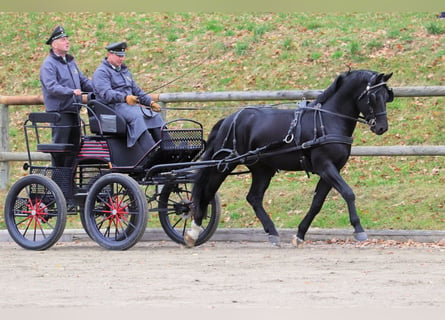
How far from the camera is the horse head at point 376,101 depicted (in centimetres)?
841

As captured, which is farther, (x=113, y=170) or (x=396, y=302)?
(x=113, y=170)

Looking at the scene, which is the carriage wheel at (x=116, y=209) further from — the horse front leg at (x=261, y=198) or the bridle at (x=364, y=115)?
the bridle at (x=364, y=115)

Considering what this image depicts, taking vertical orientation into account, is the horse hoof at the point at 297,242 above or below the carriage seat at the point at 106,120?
below

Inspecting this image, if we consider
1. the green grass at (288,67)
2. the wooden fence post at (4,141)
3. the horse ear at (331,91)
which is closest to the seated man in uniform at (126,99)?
the green grass at (288,67)

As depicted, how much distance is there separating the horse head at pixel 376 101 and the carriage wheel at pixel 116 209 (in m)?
2.31

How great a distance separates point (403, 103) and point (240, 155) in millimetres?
5160

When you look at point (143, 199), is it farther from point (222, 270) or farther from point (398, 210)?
point (398, 210)

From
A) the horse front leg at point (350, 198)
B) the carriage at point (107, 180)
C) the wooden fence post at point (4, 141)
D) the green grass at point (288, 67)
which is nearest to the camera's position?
the horse front leg at point (350, 198)

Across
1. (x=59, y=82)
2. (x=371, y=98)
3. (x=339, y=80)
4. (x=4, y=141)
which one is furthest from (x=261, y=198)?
(x=4, y=141)

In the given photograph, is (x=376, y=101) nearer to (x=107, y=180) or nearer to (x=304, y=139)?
(x=304, y=139)

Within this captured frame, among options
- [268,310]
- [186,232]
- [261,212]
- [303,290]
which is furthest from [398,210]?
[268,310]

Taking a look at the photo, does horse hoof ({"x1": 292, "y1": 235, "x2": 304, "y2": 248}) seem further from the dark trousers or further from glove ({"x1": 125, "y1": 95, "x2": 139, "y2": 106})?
the dark trousers

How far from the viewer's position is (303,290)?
569 centimetres

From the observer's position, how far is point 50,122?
29.4 ft
